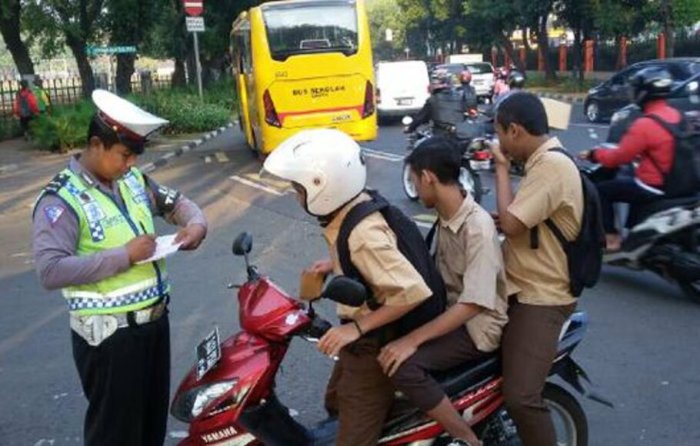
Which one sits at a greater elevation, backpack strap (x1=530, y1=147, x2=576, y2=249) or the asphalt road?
backpack strap (x1=530, y1=147, x2=576, y2=249)

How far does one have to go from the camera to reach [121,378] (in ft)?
8.82

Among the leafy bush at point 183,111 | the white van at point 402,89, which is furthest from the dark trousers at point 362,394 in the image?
the white van at point 402,89

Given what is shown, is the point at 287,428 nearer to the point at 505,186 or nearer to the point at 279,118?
the point at 505,186

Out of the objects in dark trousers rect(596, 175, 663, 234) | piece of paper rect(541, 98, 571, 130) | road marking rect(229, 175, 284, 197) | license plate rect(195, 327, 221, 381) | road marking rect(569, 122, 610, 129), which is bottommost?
road marking rect(569, 122, 610, 129)

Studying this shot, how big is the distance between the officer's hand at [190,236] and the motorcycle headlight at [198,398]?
475 millimetres

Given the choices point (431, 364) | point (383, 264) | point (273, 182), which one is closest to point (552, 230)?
point (431, 364)

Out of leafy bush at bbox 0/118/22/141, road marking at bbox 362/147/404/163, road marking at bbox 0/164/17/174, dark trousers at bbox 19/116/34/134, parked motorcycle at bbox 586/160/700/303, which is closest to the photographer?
parked motorcycle at bbox 586/160/700/303

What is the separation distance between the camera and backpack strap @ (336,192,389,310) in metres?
2.42

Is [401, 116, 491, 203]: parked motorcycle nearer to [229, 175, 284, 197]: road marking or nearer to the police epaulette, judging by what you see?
[229, 175, 284, 197]: road marking

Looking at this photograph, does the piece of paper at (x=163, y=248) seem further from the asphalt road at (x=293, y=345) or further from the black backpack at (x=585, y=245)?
the asphalt road at (x=293, y=345)

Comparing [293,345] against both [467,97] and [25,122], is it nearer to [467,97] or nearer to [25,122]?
[467,97]

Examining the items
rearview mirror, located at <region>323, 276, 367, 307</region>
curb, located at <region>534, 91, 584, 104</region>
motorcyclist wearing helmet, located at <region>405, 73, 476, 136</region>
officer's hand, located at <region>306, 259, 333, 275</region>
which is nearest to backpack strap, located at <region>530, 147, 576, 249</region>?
officer's hand, located at <region>306, 259, 333, 275</region>

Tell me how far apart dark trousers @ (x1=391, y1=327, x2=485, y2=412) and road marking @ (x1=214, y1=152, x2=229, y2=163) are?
12.3 m

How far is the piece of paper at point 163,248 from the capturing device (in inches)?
99.3
